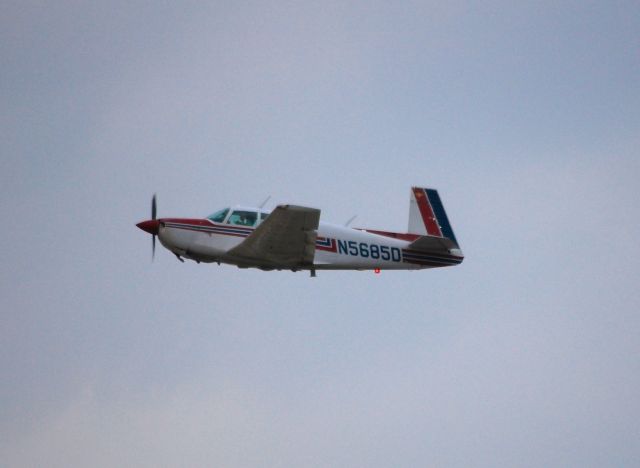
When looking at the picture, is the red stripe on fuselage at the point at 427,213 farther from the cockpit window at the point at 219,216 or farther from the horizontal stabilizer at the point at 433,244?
the cockpit window at the point at 219,216

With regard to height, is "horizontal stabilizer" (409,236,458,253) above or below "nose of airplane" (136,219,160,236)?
below

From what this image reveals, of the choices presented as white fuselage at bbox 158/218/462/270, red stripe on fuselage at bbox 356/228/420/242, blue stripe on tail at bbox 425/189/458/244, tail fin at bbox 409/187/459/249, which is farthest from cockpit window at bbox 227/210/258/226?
blue stripe on tail at bbox 425/189/458/244

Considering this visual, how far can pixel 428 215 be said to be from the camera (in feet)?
98.3

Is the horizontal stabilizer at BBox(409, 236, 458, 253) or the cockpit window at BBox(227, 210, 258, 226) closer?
the cockpit window at BBox(227, 210, 258, 226)

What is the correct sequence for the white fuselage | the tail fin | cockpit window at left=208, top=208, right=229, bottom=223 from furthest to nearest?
the tail fin → cockpit window at left=208, top=208, right=229, bottom=223 → the white fuselage

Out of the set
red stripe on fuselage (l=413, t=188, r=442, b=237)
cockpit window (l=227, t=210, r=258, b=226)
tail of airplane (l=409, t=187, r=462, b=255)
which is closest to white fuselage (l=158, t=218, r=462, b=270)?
cockpit window (l=227, t=210, r=258, b=226)

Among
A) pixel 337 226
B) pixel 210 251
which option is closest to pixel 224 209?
pixel 210 251

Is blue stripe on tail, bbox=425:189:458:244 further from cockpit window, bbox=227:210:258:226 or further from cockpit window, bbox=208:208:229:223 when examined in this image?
cockpit window, bbox=208:208:229:223

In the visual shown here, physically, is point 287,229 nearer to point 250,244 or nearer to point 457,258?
point 250,244

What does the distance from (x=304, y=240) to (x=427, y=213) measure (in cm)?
501

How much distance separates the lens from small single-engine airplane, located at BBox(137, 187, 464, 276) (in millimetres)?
26531

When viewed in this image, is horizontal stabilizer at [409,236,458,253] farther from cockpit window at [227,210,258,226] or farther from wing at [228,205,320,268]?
cockpit window at [227,210,258,226]

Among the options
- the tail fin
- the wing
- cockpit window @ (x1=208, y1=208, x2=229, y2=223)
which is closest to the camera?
the wing

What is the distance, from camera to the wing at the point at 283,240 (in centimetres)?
2589
